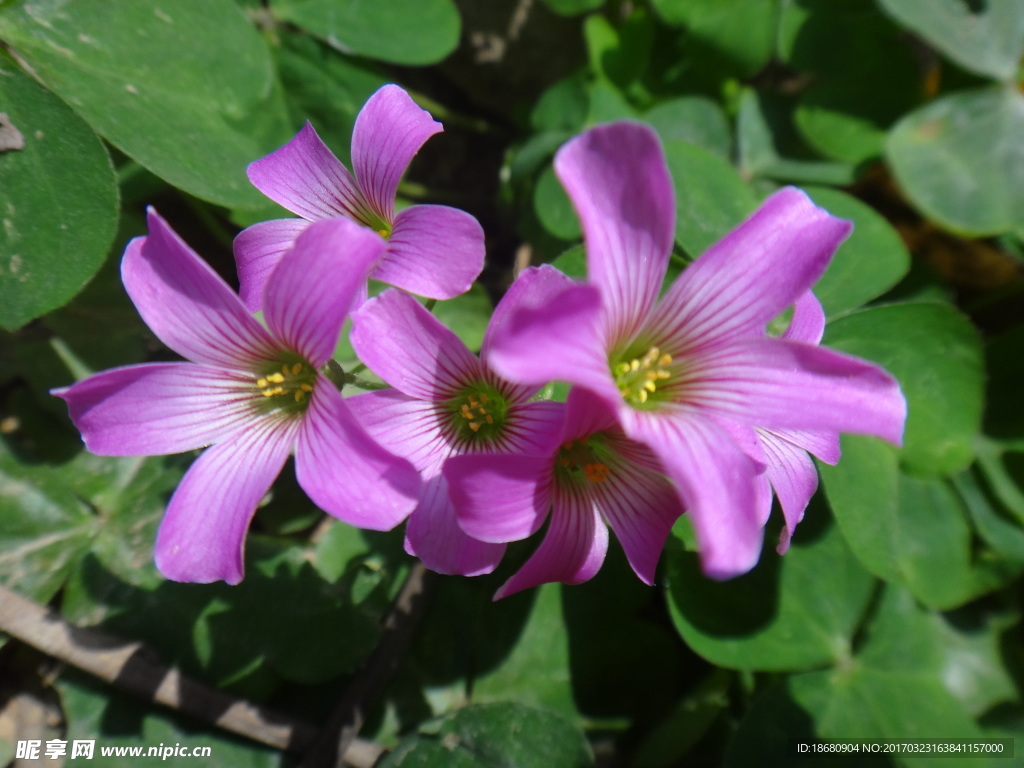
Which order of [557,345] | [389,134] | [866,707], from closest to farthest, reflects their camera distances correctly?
1. [557,345]
2. [389,134]
3. [866,707]

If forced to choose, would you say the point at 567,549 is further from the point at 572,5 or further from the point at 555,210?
the point at 572,5

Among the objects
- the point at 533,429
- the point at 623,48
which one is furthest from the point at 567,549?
the point at 623,48

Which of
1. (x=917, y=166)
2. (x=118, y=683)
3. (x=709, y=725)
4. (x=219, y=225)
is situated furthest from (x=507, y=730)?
(x=917, y=166)

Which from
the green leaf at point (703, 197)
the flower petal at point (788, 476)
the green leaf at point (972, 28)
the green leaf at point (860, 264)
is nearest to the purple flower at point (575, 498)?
the flower petal at point (788, 476)

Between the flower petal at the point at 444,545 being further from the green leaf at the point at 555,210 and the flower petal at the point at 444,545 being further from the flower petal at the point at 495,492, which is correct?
the green leaf at the point at 555,210

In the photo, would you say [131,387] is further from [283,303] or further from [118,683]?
[118,683]

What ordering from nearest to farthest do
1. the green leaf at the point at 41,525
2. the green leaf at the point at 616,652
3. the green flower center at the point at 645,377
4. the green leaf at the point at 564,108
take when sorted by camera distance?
1. the green flower center at the point at 645,377
2. the green leaf at the point at 41,525
3. the green leaf at the point at 616,652
4. the green leaf at the point at 564,108
